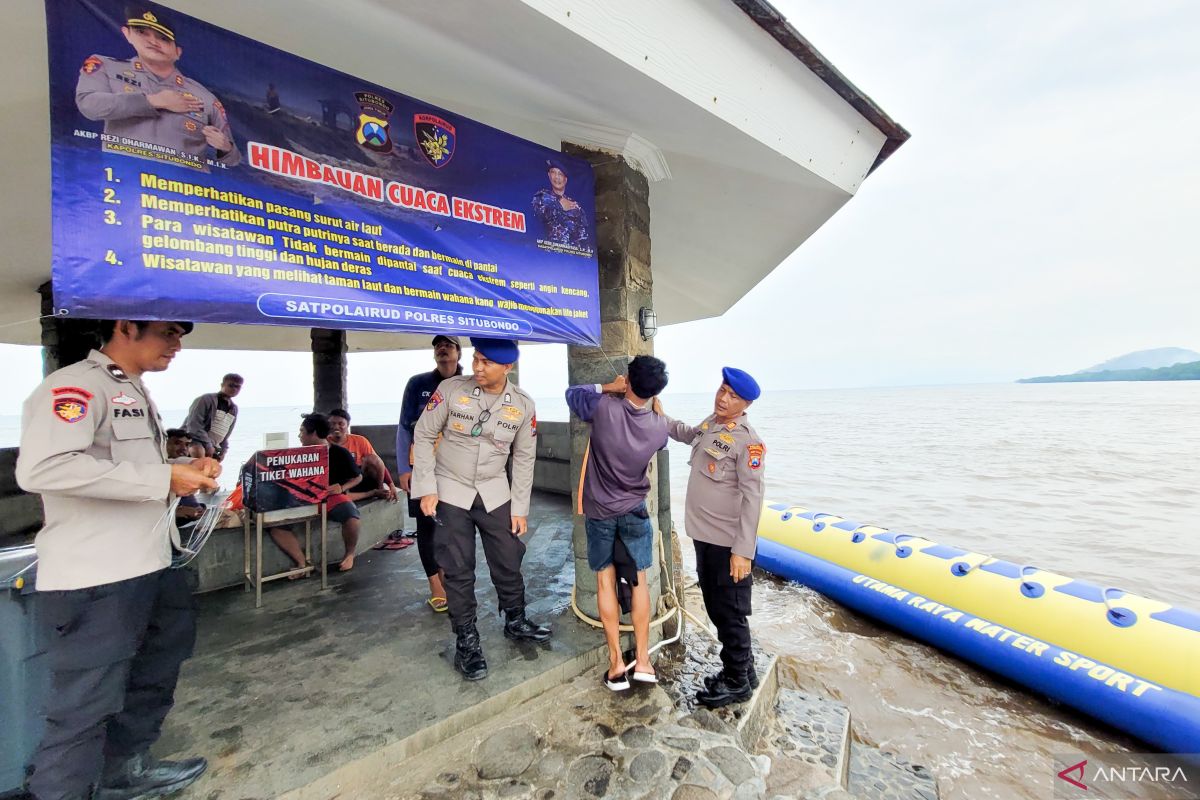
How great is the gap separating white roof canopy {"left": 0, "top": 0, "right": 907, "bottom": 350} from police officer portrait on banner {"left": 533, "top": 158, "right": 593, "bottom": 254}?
37 centimetres

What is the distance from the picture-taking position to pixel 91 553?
1588 mm

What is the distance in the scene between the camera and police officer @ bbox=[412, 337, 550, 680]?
262cm

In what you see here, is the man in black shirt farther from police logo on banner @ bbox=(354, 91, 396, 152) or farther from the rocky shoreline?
police logo on banner @ bbox=(354, 91, 396, 152)

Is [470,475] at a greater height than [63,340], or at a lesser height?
lesser

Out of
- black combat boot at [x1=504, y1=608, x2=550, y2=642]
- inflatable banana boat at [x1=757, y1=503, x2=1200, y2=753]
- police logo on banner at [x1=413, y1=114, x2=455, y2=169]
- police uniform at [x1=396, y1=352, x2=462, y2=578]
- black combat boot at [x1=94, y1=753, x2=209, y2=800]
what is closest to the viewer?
black combat boot at [x1=94, y1=753, x2=209, y2=800]

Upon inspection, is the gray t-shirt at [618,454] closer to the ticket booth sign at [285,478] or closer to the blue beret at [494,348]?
the blue beret at [494,348]

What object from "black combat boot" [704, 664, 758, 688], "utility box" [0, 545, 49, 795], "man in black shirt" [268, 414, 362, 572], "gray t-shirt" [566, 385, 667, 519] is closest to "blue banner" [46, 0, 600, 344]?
"gray t-shirt" [566, 385, 667, 519]

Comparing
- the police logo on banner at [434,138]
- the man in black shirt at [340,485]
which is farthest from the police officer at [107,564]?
the man in black shirt at [340,485]

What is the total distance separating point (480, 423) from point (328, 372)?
23.5 ft

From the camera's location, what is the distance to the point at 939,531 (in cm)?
914

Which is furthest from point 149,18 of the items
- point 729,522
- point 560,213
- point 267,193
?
point 729,522

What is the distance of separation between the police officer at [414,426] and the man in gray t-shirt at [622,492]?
3.85ft

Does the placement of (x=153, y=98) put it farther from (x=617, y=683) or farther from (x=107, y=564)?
(x=617, y=683)

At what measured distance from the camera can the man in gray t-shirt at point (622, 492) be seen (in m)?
2.70
